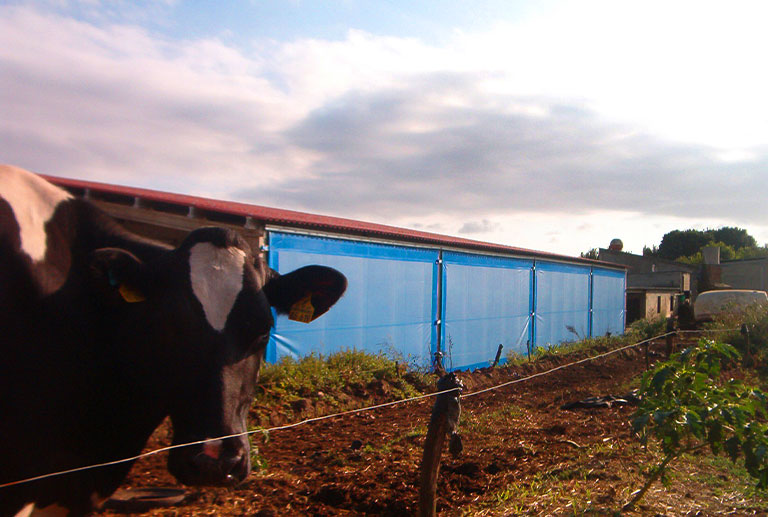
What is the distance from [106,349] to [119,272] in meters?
0.40

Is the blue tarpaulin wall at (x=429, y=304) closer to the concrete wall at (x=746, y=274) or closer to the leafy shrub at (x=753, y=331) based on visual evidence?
the leafy shrub at (x=753, y=331)

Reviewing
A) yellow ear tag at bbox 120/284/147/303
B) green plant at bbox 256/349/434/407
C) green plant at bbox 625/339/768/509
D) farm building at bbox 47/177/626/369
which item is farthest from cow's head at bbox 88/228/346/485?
farm building at bbox 47/177/626/369

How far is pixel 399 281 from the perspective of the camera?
35.7 ft

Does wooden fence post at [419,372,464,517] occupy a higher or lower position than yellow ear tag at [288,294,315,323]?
lower

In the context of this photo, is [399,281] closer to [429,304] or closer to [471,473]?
[429,304]

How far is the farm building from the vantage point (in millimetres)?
8602

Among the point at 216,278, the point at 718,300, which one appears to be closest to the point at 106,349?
the point at 216,278

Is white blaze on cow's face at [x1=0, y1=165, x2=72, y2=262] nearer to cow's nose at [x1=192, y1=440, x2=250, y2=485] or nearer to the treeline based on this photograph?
cow's nose at [x1=192, y1=440, x2=250, y2=485]

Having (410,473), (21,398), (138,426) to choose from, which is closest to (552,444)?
(410,473)

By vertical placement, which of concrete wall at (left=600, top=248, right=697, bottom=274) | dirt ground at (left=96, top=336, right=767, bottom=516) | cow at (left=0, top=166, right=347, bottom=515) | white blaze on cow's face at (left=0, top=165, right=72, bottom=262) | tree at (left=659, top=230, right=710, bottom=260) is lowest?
dirt ground at (left=96, top=336, right=767, bottom=516)

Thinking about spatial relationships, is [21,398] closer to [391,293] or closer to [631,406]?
[631,406]

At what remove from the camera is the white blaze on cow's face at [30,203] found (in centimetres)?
242

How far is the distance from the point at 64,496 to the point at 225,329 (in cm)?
102

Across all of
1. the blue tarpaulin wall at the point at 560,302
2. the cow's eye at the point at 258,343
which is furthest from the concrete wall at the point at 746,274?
the cow's eye at the point at 258,343
